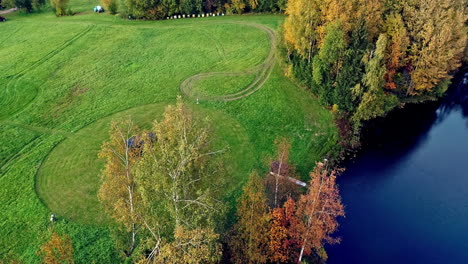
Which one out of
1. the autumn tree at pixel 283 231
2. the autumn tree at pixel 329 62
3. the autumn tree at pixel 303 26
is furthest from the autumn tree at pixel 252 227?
the autumn tree at pixel 303 26

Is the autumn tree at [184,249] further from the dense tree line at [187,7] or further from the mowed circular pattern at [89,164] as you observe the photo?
the dense tree line at [187,7]

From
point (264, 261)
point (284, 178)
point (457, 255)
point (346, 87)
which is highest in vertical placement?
point (346, 87)

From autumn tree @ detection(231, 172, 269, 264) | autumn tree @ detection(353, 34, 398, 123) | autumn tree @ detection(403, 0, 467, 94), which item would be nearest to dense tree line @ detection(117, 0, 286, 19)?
autumn tree @ detection(403, 0, 467, 94)

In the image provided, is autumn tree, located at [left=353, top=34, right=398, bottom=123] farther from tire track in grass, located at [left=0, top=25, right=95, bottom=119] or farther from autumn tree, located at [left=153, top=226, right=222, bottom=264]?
tire track in grass, located at [left=0, top=25, right=95, bottom=119]

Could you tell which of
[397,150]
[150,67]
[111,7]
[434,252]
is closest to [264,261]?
[434,252]

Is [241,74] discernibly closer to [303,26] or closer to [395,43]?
[303,26]

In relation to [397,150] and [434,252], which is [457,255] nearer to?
[434,252]
